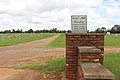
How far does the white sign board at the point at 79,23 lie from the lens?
310 inches

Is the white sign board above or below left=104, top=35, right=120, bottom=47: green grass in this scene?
above

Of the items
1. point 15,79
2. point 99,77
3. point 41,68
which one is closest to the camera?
point 99,77

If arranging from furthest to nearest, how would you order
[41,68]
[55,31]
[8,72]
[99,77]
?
[55,31]
[41,68]
[8,72]
[99,77]

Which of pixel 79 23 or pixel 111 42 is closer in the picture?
pixel 79 23

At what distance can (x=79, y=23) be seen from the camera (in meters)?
7.93

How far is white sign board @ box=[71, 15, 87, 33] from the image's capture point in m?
7.87

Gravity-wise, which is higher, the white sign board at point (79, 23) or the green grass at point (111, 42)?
the white sign board at point (79, 23)

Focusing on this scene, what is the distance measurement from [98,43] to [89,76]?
3488 mm

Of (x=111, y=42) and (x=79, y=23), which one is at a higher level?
(x=79, y=23)

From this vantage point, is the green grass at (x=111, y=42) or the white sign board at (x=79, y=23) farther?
the green grass at (x=111, y=42)

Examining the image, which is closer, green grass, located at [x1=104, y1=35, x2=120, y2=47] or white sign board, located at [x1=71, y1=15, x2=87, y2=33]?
white sign board, located at [x1=71, y1=15, x2=87, y2=33]

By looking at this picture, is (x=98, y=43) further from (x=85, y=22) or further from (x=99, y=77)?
(x=99, y=77)

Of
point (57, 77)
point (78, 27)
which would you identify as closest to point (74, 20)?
point (78, 27)

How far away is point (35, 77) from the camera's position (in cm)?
919
